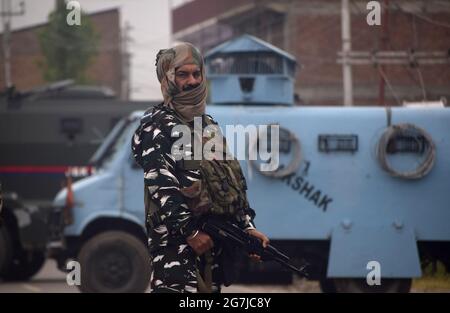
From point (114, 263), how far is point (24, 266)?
4.54 m

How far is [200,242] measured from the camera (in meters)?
5.83

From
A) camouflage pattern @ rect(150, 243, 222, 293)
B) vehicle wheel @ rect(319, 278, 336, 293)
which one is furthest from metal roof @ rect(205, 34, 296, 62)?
camouflage pattern @ rect(150, 243, 222, 293)

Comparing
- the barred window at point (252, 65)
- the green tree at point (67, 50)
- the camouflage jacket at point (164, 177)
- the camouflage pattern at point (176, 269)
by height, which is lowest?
the camouflage pattern at point (176, 269)

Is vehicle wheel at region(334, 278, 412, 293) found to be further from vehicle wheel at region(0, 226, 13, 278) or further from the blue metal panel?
vehicle wheel at region(0, 226, 13, 278)

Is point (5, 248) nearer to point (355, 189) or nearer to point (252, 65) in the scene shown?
point (252, 65)

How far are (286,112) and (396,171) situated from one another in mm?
1292

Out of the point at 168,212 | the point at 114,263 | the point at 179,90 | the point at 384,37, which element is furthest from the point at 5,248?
the point at 168,212

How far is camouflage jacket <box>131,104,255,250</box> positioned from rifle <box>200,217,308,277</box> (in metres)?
0.09

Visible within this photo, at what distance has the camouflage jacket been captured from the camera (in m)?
5.89

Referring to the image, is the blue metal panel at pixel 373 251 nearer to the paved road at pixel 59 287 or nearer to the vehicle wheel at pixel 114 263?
the paved road at pixel 59 287

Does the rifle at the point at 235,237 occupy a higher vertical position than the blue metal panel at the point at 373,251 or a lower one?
higher

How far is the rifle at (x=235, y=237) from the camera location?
5984 millimetres

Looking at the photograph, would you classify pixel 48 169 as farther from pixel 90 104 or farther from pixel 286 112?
pixel 286 112

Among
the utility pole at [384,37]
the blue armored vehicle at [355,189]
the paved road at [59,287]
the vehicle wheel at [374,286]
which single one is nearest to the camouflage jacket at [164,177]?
the blue armored vehicle at [355,189]
